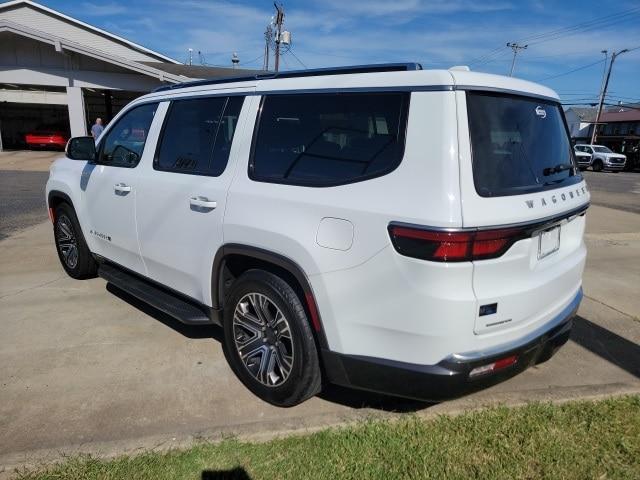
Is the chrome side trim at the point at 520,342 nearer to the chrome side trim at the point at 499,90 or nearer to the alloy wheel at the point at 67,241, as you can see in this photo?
the chrome side trim at the point at 499,90

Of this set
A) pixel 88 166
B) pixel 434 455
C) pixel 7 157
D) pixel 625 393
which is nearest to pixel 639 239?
pixel 625 393

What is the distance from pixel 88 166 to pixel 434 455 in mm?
3883

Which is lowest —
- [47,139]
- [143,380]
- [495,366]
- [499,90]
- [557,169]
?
[143,380]

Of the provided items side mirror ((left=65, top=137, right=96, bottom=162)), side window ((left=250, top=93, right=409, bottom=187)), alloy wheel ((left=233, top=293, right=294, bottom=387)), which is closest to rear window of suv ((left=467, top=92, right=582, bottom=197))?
side window ((left=250, top=93, right=409, bottom=187))

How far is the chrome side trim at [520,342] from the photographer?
227 cm

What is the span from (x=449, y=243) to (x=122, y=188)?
2910mm

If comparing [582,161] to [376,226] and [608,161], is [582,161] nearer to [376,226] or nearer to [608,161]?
[376,226]

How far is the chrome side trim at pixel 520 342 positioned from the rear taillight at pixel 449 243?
46 centimetres

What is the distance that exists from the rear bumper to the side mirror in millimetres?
3140

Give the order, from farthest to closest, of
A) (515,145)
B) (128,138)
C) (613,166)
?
(613,166) < (128,138) < (515,145)

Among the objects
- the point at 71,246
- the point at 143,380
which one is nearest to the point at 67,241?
the point at 71,246

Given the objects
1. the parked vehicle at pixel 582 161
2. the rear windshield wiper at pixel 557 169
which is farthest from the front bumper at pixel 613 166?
the rear windshield wiper at pixel 557 169

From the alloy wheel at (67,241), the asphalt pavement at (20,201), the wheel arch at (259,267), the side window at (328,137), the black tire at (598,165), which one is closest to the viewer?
the side window at (328,137)

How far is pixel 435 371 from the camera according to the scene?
2289mm
